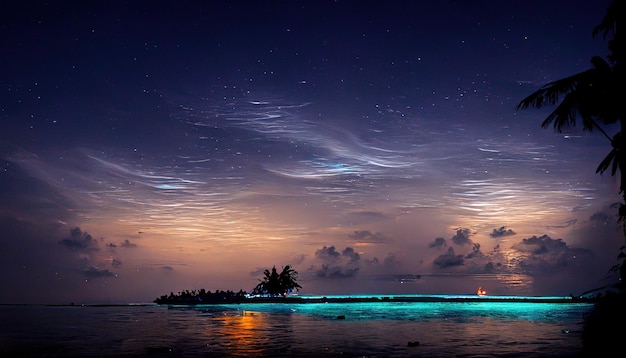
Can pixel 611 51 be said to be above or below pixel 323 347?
above

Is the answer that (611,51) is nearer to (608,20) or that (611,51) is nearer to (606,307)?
(608,20)

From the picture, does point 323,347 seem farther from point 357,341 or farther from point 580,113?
point 580,113

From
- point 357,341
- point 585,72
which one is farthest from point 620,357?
point 357,341

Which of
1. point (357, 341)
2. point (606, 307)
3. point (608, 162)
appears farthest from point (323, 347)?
A: point (608, 162)

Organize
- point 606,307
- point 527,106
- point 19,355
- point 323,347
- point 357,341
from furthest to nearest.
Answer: point 357,341 → point 323,347 → point 19,355 → point 606,307 → point 527,106

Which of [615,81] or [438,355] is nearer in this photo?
[615,81]

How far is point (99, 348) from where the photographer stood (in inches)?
1463

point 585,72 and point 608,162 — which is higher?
point 585,72

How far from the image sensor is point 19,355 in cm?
3225

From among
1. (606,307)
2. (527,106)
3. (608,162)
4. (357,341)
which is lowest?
(357,341)

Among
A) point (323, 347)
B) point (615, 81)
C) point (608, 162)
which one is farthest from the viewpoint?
point (323, 347)

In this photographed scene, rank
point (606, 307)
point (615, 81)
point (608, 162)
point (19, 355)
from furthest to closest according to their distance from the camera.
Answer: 1. point (19, 355)
2. point (606, 307)
3. point (608, 162)
4. point (615, 81)

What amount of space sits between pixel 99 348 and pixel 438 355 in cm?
2426

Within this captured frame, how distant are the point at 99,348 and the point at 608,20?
122 ft
